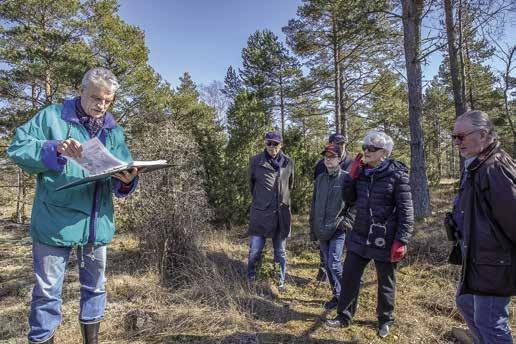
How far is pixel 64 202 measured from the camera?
2041 mm

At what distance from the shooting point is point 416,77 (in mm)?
7031

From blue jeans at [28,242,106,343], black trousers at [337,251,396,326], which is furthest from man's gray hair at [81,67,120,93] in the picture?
black trousers at [337,251,396,326]

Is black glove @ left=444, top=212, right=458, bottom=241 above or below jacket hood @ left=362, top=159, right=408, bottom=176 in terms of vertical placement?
below

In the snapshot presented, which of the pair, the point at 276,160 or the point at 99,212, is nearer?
the point at 99,212

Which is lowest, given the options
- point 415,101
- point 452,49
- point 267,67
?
point 415,101

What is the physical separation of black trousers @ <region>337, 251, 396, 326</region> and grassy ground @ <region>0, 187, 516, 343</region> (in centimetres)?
19

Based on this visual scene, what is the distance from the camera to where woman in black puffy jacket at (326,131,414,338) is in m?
2.92

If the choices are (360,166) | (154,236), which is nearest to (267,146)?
(360,166)

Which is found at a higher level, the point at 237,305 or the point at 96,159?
the point at 96,159

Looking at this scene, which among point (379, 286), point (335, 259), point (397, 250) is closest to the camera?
point (397, 250)

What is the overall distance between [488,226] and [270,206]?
2610mm

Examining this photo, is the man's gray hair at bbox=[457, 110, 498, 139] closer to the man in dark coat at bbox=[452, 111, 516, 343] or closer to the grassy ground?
the man in dark coat at bbox=[452, 111, 516, 343]

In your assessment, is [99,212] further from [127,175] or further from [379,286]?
[379,286]

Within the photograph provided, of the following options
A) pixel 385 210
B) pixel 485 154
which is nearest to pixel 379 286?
pixel 385 210
